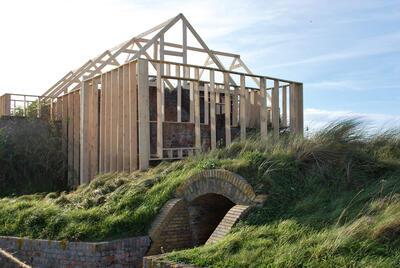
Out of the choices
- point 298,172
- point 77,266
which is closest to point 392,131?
point 298,172

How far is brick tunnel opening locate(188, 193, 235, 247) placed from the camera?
30.5 feet

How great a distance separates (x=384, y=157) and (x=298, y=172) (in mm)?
1857

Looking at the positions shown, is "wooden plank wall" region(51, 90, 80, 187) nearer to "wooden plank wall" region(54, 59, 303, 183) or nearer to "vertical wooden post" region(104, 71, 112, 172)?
"wooden plank wall" region(54, 59, 303, 183)

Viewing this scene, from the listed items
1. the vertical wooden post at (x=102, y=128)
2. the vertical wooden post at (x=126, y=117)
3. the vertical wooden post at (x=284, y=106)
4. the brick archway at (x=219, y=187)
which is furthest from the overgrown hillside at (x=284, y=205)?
the vertical wooden post at (x=284, y=106)

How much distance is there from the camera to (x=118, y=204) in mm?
9672

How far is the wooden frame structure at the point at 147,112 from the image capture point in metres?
12.1

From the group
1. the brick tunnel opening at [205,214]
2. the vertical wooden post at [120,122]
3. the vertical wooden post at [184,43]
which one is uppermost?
the vertical wooden post at [184,43]

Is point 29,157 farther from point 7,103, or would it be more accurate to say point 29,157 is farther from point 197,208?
point 197,208

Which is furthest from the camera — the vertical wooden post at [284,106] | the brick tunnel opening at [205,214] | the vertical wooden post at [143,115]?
the vertical wooden post at [284,106]

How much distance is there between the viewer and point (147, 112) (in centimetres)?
1168

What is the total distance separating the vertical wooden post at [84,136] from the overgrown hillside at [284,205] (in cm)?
223

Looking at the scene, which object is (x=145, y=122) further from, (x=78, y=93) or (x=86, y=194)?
(x=78, y=93)

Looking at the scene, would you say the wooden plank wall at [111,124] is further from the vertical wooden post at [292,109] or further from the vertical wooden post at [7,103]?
the vertical wooden post at [7,103]

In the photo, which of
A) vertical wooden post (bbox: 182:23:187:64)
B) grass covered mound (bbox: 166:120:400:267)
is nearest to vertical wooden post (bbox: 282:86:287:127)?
vertical wooden post (bbox: 182:23:187:64)
